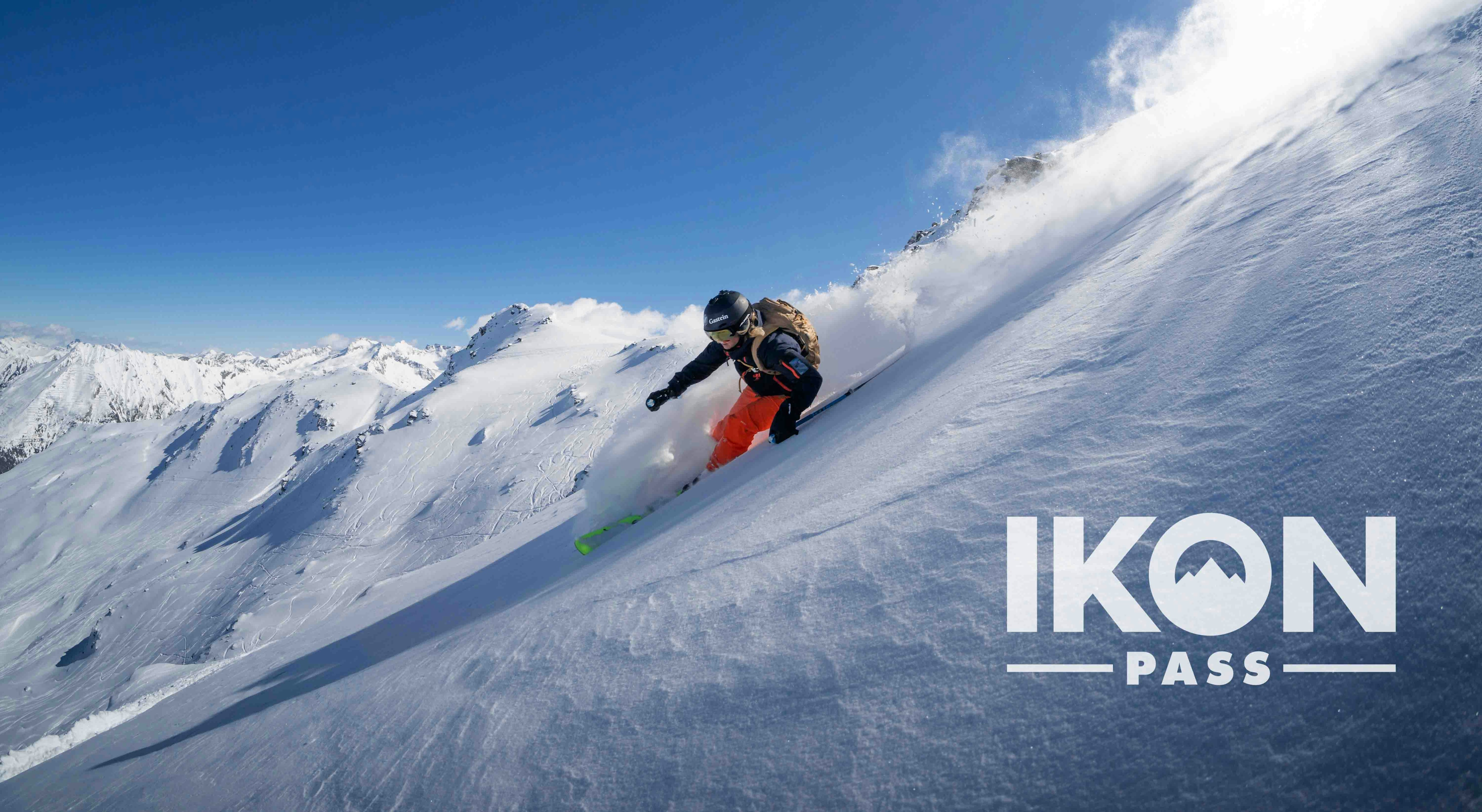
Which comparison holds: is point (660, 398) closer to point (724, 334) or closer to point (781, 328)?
point (724, 334)

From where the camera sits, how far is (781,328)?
218 inches

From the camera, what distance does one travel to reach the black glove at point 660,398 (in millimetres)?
6242

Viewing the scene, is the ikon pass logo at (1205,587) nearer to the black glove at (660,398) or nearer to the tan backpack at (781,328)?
the tan backpack at (781,328)

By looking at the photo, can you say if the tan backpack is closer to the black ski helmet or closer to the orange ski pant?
the black ski helmet

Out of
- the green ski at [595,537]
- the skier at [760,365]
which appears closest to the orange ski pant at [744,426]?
the skier at [760,365]

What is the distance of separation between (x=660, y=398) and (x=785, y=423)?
1.76 metres

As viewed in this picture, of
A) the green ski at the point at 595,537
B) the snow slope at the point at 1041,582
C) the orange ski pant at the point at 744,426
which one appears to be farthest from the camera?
the orange ski pant at the point at 744,426

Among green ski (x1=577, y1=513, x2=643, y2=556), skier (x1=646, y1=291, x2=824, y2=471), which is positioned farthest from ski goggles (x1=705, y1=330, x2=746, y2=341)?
green ski (x1=577, y1=513, x2=643, y2=556)

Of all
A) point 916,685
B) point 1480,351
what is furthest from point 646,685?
point 1480,351

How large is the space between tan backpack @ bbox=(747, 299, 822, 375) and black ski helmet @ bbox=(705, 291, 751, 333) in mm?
141

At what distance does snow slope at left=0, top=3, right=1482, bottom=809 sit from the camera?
105 cm

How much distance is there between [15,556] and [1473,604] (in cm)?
11753

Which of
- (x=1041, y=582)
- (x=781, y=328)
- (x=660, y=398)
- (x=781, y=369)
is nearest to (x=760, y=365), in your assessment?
(x=781, y=369)

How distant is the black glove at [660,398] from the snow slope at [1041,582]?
1.37m
